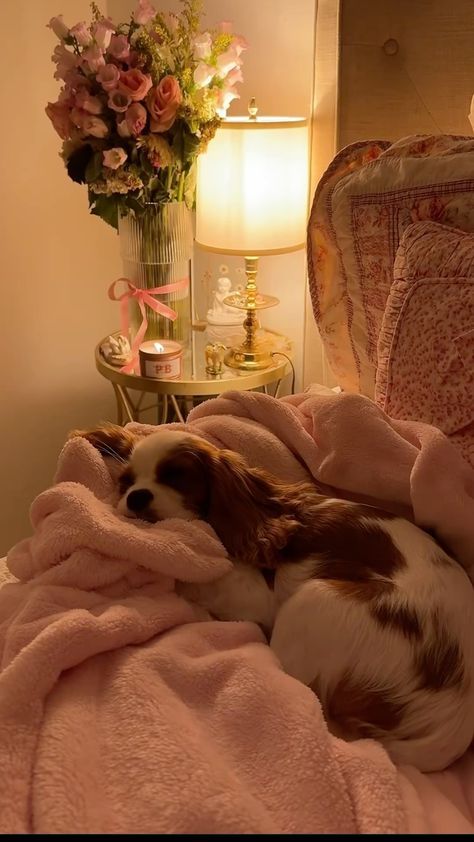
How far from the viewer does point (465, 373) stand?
1.00 m

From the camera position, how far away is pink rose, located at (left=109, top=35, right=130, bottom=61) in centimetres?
154

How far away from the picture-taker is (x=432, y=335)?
41.3 inches

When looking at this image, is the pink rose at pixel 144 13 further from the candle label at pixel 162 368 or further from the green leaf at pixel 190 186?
the candle label at pixel 162 368

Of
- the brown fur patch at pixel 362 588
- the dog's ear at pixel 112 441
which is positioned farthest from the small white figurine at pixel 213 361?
the brown fur patch at pixel 362 588

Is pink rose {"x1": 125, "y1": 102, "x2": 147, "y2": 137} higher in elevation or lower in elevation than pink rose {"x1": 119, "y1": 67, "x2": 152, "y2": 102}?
lower

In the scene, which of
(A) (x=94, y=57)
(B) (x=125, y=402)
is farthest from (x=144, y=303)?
(A) (x=94, y=57)

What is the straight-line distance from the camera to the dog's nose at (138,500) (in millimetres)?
923

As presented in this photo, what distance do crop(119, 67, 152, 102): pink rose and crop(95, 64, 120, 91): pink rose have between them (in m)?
0.02

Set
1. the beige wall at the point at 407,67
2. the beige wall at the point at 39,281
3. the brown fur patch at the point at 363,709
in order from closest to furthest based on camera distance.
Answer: the brown fur patch at the point at 363,709
the beige wall at the point at 407,67
the beige wall at the point at 39,281

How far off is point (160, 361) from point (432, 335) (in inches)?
32.2

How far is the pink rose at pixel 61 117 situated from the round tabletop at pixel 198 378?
55 centimetres

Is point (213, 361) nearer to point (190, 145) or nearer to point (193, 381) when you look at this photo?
point (193, 381)

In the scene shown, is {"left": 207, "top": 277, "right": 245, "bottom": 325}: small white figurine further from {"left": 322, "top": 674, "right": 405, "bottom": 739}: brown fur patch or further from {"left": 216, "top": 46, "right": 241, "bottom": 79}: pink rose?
{"left": 322, "top": 674, "right": 405, "bottom": 739}: brown fur patch

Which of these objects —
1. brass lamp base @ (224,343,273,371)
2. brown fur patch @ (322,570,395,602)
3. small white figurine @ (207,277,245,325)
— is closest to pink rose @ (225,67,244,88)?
small white figurine @ (207,277,245,325)
